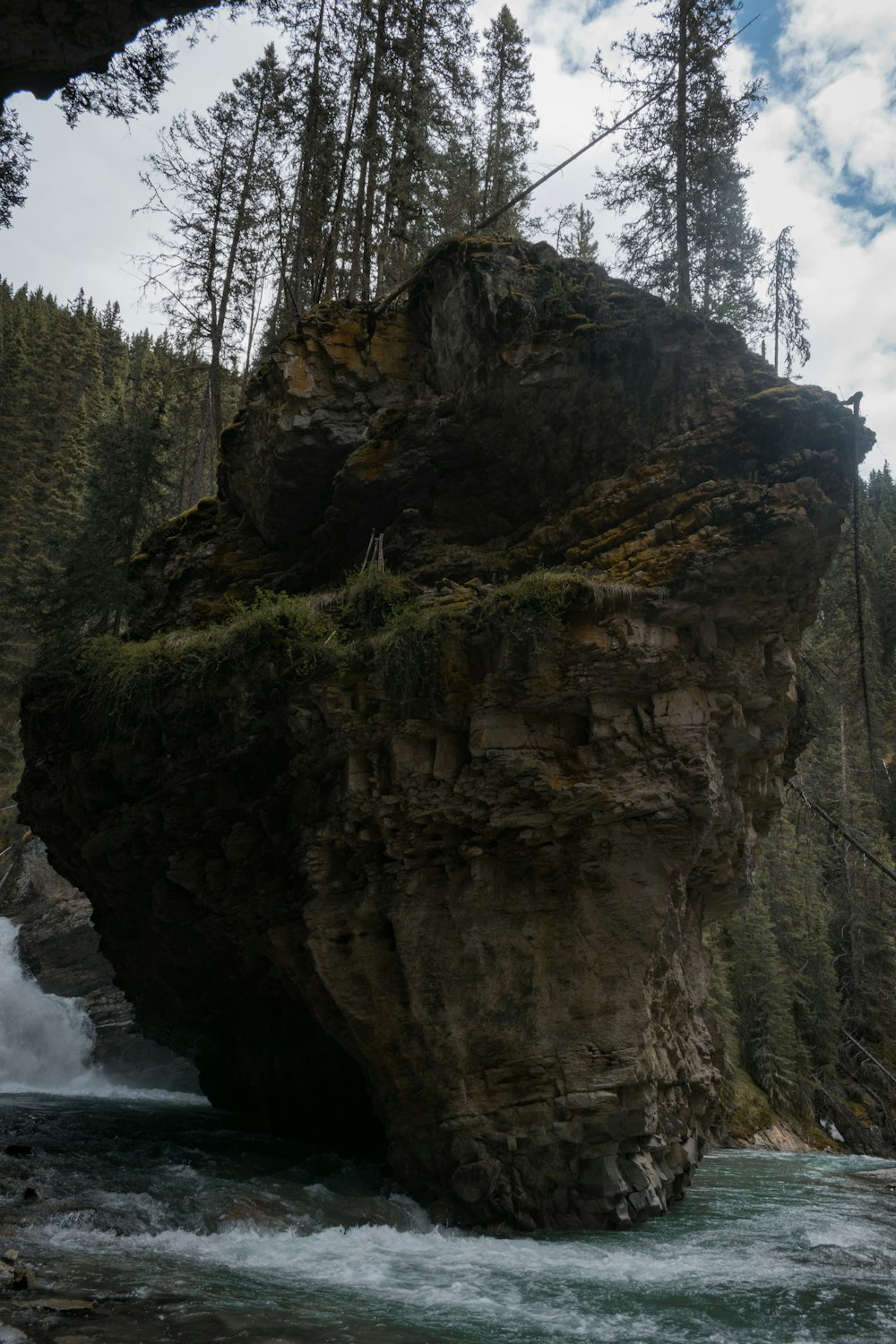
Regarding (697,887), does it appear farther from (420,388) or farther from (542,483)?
(420,388)

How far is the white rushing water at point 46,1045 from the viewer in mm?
22938

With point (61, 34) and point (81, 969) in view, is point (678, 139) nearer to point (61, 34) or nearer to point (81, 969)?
point (61, 34)

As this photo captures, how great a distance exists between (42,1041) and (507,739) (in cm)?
1955

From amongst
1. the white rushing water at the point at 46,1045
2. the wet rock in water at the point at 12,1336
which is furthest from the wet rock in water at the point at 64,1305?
the white rushing water at the point at 46,1045

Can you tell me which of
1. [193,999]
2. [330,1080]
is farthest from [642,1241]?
[193,999]

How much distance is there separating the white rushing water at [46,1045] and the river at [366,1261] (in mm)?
10681

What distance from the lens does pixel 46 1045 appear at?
23.7 meters

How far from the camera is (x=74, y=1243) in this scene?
24.7 ft

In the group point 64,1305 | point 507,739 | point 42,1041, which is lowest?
point 64,1305

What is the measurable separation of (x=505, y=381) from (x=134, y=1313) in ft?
36.2

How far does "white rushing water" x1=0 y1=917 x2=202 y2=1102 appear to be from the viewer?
22938 millimetres

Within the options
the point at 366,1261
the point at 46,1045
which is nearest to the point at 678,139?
the point at 366,1261

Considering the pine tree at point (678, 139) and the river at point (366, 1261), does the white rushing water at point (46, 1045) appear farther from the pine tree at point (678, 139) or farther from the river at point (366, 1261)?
the pine tree at point (678, 139)

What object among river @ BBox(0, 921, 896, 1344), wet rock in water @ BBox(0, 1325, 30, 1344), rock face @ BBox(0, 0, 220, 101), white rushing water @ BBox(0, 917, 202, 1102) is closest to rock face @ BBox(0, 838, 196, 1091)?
white rushing water @ BBox(0, 917, 202, 1102)
